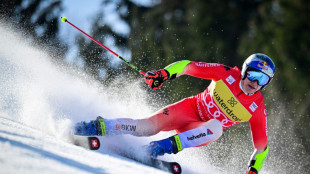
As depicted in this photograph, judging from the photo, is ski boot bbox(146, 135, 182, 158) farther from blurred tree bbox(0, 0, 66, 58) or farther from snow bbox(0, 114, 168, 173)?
blurred tree bbox(0, 0, 66, 58)

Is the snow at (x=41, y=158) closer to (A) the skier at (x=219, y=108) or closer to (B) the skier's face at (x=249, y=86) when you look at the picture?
(A) the skier at (x=219, y=108)

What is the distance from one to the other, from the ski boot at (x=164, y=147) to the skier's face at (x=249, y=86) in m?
0.83

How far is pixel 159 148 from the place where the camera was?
141 inches

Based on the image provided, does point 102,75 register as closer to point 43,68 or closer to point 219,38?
point 219,38

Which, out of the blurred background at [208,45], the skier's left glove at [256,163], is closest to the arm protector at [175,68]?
the skier's left glove at [256,163]

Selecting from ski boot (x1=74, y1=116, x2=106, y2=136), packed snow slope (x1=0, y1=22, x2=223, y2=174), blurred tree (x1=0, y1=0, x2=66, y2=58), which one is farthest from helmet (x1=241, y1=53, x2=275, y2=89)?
blurred tree (x1=0, y1=0, x2=66, y2=58)

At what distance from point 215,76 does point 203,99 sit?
0.27 meters

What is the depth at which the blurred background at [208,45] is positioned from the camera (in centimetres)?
1026

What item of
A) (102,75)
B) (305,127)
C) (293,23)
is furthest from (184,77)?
(293,23)

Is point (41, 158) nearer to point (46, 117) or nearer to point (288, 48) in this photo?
point (46, 117)

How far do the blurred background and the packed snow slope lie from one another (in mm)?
3260

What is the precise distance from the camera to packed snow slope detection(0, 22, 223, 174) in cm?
227

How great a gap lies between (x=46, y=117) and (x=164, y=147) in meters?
1.11

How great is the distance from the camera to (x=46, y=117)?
3.81 m
